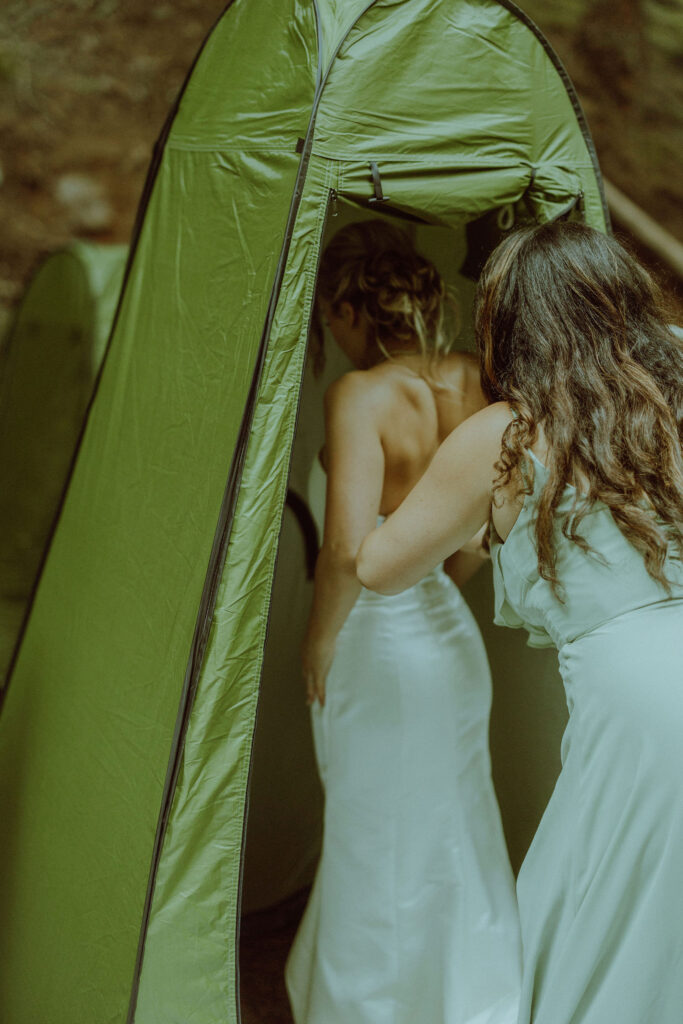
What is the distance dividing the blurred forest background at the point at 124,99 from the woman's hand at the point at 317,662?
135cm

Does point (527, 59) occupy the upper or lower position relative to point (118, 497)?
upper

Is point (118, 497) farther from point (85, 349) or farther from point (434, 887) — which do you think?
point (434, 887)

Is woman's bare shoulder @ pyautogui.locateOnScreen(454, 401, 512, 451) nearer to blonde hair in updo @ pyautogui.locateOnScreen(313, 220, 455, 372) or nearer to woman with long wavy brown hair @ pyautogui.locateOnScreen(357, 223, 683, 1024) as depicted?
woman with long wavy brown hair @ pyautogui.locateOnScreen(357, 223, 683, 1024)

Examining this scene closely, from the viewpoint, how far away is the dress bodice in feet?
3.55

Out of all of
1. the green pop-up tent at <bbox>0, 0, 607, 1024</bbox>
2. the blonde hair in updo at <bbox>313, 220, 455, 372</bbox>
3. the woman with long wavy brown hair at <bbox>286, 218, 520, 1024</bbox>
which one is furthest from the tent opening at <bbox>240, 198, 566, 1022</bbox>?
the green pop-up tent at <bbox>0, 0, 607, 1024</bbox>

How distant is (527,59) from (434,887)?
1.40m

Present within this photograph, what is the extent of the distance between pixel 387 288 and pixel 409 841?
3.35 ft

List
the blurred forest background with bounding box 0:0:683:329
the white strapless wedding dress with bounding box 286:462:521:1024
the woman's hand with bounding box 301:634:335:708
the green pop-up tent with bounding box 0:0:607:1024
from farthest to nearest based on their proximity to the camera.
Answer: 1. the blurred forest background with bounding box 0:0:683:329
2. the woman's hand with bounding box 301:634:335:708
3. the white strapless wedding dress with bounding box 286:462:521:1024
4. the green pop-up tent with bounding box 0:0:607:1024

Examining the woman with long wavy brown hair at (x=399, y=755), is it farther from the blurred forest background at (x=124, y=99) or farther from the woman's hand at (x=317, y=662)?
the blurred forest background at (x=124, y=99)

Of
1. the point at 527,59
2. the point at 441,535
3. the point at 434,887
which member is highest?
the point at 527,59

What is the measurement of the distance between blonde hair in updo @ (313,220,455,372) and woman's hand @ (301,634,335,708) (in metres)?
0.55

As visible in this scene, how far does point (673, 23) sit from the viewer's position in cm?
304

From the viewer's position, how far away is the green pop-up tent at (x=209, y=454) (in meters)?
1.19

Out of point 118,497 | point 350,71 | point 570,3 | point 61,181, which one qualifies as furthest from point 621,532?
point 570,3
